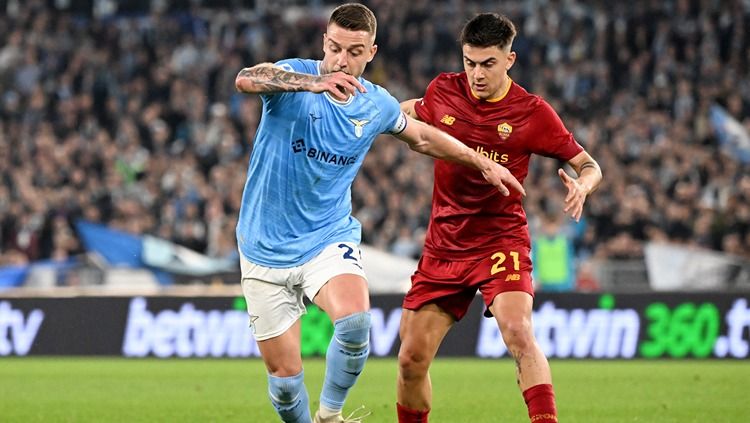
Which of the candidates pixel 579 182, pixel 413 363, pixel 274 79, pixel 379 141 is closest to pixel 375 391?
A: pixel 413 363

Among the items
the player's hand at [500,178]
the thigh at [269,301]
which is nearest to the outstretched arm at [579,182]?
the player's hand at [500,178]

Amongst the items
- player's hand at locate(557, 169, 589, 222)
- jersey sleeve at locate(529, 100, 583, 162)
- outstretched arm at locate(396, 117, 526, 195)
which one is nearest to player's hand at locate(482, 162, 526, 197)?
outstretched arm at locate(396, 117, 526, 195)

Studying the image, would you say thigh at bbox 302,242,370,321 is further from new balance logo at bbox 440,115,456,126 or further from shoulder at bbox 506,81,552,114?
shoulder at bbox 506,81,552,114

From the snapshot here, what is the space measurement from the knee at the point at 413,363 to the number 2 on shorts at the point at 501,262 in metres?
0.65

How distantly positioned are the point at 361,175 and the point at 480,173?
1343 cm

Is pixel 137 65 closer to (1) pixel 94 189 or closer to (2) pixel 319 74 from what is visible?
(1) pixel 94 189

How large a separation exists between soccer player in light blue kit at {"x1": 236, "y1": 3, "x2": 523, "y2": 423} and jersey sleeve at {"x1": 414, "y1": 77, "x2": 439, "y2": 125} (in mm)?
649

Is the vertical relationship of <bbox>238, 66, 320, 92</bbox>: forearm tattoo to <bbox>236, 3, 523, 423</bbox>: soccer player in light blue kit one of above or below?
above

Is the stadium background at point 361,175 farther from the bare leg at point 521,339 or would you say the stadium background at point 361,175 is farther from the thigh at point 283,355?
the thigh at point 283,355

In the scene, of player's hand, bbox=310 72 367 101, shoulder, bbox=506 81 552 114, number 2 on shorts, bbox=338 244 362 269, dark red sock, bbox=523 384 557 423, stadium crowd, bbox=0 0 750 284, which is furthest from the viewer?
stadium crowd, bbox=0 0 750 284

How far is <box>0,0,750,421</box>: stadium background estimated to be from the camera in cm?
1695

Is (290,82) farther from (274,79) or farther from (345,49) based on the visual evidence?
(345,49)

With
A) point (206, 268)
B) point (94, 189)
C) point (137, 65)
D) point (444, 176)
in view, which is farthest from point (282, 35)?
point (444, 176)

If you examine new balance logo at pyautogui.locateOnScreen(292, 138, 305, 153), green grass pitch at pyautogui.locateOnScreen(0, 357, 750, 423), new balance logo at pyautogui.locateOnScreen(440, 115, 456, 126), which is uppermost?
new balance logo at pyautogui.locateOnScreen(440, 115, 456, 126)
